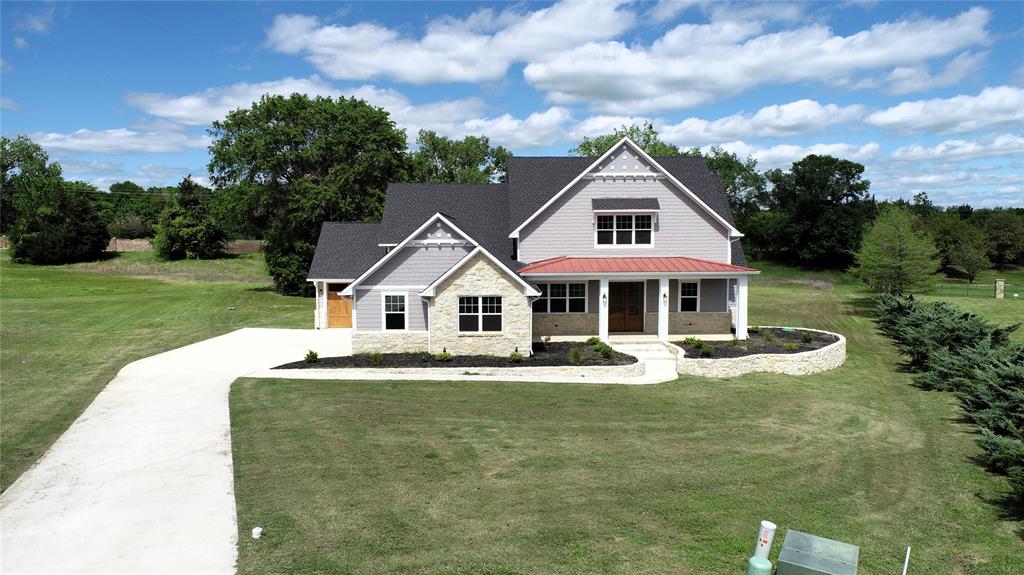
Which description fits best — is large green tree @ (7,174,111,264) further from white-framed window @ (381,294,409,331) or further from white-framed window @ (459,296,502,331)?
white-framed window @ (459,296,502,331)

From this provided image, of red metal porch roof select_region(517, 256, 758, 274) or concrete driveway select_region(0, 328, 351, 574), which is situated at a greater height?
red metal porch roof select_region(517, 256, 758, 274)

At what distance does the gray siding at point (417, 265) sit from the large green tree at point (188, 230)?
5207 cm

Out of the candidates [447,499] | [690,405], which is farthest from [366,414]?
[690,405]

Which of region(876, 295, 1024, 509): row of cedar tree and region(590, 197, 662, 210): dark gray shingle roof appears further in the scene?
region(590, 197, 662, 210): dark gray shingle roof

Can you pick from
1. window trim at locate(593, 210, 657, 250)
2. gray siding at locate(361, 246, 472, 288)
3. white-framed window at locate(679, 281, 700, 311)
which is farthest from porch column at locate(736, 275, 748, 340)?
gray siding at locate(361, 246, 472, 288)

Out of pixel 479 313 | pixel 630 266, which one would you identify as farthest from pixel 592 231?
pixel 479 313

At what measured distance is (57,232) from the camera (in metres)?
65.5

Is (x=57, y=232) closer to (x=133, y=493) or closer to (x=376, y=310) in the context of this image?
(x=376, y=310)

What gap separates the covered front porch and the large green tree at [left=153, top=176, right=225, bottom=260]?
177 feet

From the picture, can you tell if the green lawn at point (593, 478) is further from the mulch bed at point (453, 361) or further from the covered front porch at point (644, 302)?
the covered front porch at point (644, 302)

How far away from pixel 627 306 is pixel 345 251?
1467cm

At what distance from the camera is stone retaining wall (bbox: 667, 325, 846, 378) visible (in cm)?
2196

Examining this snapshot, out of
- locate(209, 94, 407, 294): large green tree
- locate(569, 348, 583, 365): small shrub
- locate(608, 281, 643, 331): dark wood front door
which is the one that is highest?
locate(209, 94, 407, 294): large green tree

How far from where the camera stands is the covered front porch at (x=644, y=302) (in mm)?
26453
